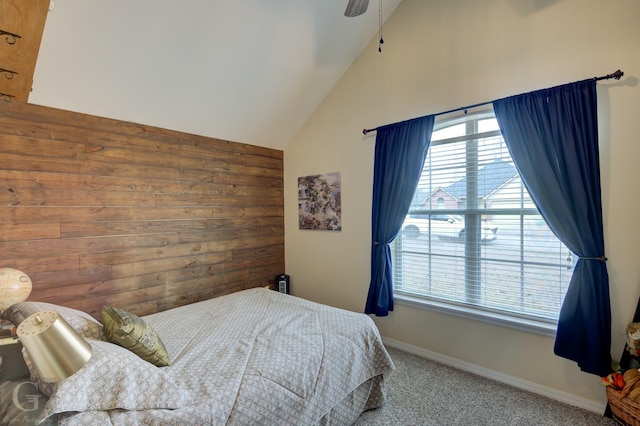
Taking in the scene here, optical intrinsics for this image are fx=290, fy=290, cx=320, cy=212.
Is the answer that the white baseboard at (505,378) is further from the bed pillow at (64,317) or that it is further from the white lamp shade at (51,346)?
the white lamp shade at (51,346)

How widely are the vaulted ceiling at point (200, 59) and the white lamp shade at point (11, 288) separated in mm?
1370

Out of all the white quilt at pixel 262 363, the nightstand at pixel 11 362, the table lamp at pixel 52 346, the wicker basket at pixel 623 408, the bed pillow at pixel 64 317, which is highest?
the table lamp at pixel 52 346

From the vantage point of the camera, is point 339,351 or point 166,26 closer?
point 339,351

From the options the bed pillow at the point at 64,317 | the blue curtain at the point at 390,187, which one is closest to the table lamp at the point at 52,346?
the bed pillow at the point at 64,317

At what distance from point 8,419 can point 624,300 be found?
327 centimetres

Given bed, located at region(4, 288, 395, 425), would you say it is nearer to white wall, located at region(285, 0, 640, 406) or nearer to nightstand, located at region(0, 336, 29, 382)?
nightstand, located at region(0, 336, 29, 382)

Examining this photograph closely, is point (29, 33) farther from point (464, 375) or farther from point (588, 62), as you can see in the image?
point (464, 375)

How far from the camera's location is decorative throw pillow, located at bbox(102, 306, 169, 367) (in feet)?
4.75

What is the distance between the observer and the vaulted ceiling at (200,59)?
2.06m

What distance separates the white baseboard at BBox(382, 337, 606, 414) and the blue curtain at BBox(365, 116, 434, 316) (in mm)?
429

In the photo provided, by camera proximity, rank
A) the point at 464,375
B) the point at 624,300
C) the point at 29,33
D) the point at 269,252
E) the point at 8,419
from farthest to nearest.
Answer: the point at 269,252, the point at 464,375, the point at 624,300, the point at 29,33, the point at 8,419

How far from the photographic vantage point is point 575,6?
6.77ft

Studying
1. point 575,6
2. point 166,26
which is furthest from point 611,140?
point 166,26

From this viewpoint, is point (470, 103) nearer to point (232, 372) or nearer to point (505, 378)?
point (505, 378)
